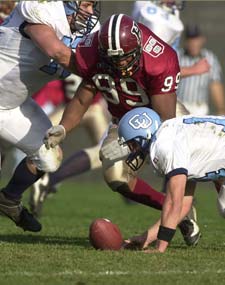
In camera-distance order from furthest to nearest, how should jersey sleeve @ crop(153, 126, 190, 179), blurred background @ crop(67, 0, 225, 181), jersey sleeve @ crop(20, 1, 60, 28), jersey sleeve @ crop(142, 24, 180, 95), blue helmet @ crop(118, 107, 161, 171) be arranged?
blurred background @ crop(67, 0, 225, 181)
jersey sleeve @ crop(20, 1, 60, 28)
jersey sleeve @ crop(142, 24, 180, 95)
blue helmet @ crop(118, 107, 161, 171)
jersey sleeve @ crop(153, 126, 190, 179)

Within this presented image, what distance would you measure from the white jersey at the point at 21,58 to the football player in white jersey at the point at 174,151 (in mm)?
1105

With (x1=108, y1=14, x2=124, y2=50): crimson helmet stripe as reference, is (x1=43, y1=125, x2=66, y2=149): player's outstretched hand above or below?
below

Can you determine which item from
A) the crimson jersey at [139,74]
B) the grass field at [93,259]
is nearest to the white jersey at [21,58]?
the crimson jersey at [139,74]

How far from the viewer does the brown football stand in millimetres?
5805

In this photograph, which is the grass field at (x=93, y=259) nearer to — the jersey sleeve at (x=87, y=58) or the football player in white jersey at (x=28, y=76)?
the football player in white jersey at (x=28, y=76)

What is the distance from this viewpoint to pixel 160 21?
8.59 meters

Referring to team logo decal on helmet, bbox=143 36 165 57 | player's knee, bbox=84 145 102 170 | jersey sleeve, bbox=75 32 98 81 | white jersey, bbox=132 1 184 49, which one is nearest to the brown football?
jersey sleeve, bbox=75 32 98 81

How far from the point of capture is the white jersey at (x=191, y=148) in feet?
17.7

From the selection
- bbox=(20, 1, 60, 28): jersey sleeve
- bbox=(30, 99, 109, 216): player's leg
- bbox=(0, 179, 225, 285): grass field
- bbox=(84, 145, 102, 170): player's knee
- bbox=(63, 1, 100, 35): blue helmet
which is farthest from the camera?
bbox=(84, 145, 102, 170): player's knee

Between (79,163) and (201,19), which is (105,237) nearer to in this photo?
(79,163)

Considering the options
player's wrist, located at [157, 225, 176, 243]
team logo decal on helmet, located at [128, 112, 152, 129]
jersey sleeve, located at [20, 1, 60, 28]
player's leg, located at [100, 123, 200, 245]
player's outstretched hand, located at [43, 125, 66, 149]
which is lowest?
player's leg, located at [100, 123, 200, 245]

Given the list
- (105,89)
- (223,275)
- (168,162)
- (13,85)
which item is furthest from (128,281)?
(13,85)

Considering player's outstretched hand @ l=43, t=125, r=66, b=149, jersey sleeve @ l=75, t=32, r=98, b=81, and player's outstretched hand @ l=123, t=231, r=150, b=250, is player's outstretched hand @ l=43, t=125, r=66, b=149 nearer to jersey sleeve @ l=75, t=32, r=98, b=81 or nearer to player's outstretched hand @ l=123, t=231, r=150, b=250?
jersey sleeve @ l=75, t=32, r=98, b=81

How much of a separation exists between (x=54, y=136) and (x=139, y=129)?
0.83 meters
